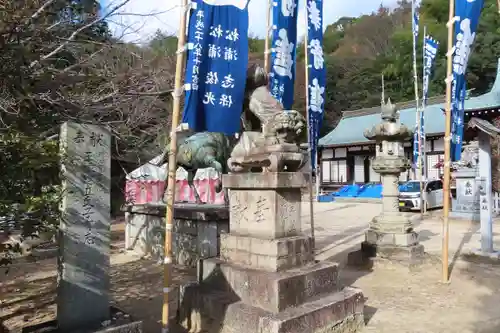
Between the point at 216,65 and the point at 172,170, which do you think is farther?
the point at 216,65

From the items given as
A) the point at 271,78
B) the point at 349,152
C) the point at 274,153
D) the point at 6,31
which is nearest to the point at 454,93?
the point at 271,78

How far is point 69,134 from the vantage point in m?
3.02

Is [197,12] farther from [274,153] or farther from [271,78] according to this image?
[271,78]

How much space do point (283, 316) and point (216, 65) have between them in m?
2.60

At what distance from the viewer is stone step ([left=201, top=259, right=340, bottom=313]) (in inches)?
142

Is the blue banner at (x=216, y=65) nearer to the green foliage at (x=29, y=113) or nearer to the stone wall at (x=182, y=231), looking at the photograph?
the green foliage at (x=29, y=113)

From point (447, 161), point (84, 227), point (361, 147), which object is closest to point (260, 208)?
point (84, 227)

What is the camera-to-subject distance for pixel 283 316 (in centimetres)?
346

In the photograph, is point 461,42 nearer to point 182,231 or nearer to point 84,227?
point 182,231

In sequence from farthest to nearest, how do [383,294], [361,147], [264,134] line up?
1. [361,147]
2. [383,294]
3. [264,134]

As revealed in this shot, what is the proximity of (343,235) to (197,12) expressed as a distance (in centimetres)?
837

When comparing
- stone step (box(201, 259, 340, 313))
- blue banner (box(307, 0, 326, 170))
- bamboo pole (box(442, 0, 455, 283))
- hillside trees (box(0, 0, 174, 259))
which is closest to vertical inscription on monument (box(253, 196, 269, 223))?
stone step (box(201, 259, 340, 313))

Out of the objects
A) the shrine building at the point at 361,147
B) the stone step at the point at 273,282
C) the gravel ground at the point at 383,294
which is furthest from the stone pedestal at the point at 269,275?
the shrine building at the point at 361,147

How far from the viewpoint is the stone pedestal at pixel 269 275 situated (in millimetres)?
3612
